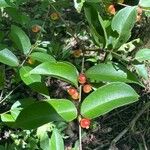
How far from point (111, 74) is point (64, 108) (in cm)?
18

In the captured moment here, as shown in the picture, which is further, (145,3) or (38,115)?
(145,3)

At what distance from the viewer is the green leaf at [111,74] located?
1.06 meters

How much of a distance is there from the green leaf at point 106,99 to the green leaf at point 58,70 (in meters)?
0.08

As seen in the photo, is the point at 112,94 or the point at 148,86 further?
the point at 148,86

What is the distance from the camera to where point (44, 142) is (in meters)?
1.34

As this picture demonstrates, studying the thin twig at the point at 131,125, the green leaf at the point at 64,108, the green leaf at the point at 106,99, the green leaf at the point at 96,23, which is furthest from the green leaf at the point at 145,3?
the thin twig at the point at 131,125

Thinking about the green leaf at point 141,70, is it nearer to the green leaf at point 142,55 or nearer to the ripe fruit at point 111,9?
the green leaf at point 142,55

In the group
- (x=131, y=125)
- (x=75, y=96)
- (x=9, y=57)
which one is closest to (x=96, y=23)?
(x=75, y=96)

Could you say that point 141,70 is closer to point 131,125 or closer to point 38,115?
point 38,115

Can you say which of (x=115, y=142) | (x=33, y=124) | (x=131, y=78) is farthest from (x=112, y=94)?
(x=115, y=142)

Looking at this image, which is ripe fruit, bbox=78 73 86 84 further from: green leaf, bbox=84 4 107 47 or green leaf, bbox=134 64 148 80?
green leaf, bbox=134 64 148 80

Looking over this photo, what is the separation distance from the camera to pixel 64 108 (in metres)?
0.98

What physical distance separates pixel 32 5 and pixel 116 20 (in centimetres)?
218

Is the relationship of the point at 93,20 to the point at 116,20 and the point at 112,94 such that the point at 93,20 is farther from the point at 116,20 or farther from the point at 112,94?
the point at 112,94
